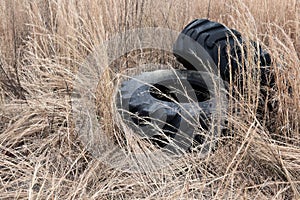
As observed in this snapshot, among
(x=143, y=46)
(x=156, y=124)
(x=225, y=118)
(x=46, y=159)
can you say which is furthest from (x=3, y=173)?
(x=143, y=46)

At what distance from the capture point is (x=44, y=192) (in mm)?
1557

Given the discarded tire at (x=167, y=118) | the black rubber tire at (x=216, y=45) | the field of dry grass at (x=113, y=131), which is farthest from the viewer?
the black rubber tire at (x=216, y=45)

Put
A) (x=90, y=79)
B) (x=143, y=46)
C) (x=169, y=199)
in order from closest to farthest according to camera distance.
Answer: (x=169, y=199), (x=90, y=79), (x=143, y=46)

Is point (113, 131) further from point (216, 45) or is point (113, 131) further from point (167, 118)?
point (216, 45)

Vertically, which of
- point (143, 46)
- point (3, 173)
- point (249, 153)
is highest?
point (143, 46)

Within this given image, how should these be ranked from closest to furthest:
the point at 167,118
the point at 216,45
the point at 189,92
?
the point at 167,118 → the point at 216,45 → the point at 189,92

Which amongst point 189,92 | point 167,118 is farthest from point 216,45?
point 167,118

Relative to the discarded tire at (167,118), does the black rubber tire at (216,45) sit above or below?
above

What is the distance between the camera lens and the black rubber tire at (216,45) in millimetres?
1986

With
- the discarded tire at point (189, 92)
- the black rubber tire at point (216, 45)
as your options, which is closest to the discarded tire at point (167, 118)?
the discarded tire at point (189, 92)

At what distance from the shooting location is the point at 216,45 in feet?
6.84

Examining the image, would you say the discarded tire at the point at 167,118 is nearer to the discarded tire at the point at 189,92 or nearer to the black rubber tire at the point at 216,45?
the discarded tire at the point at 189,92

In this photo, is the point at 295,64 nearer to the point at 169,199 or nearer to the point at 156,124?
the point at 156,124

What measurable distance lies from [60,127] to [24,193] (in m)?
0.44
